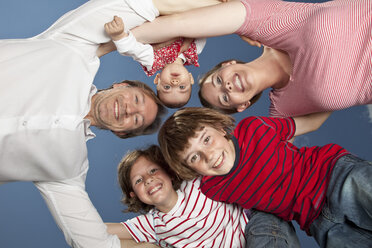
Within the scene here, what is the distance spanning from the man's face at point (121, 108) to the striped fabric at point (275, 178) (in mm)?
286

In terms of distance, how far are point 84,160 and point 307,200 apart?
2.13ft

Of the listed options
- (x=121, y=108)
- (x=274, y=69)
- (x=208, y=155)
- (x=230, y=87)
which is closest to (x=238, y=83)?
(x=230, y=87)

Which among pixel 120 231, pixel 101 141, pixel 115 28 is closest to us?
pixel 115 28

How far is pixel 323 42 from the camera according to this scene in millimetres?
1138

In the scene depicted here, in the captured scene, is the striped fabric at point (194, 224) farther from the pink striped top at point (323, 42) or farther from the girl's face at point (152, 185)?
the pink striped top at point (323, 42)

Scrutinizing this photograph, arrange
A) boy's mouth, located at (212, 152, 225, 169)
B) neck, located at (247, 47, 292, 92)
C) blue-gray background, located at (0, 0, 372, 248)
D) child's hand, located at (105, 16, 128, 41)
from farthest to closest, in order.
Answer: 1. blue-gray background, located at (0, 0, 372, 248)
2. neck, located at (247, 47, 292, 92)
3. boy's mouth, located at (212, 152, 225, 169)
4. child's hand, located at (105, 16, 128, 41)

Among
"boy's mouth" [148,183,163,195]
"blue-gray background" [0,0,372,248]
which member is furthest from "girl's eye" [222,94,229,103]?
"blue-gray background" [0,0,372,248]

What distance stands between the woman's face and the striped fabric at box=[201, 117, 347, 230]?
4.3 inches

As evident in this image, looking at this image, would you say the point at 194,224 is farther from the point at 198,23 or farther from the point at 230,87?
the point at 198,23

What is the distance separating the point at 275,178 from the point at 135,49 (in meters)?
0.56

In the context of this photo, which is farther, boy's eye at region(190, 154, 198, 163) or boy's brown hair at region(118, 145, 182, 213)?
boy's brown hair at region(118, 145, 182, 213)

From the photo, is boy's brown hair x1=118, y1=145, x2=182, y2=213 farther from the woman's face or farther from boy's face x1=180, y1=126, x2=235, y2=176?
the woman's face

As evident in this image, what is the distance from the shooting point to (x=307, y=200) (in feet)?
4.01

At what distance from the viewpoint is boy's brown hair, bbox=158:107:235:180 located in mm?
1248
